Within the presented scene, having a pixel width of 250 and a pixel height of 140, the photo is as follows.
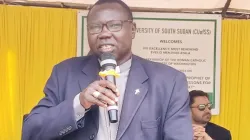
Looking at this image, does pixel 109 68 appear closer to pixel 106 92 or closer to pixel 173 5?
pixel 106 92

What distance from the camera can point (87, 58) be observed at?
2164 mm

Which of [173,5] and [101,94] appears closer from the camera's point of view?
[101,94]

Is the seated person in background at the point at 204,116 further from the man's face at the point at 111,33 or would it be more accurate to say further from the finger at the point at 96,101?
the finger at the point at 96,101

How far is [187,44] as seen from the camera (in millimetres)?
5176

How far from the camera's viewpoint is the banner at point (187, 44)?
512cm

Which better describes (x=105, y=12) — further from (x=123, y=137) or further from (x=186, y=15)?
(x=186, y=15)

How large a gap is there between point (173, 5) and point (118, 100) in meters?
3.16

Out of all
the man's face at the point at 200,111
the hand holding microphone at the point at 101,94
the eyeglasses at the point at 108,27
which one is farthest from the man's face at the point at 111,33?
the man's face at the point at 200,111

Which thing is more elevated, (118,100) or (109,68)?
(109,68)

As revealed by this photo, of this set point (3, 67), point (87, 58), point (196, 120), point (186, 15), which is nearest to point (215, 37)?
point (186, 15)

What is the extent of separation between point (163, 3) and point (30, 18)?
135 cm

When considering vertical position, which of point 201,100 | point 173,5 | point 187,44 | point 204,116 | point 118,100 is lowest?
point 204,116

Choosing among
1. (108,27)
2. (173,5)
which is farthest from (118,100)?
(173,5)

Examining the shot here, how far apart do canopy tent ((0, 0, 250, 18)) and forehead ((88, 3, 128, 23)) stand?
9.29 feet
